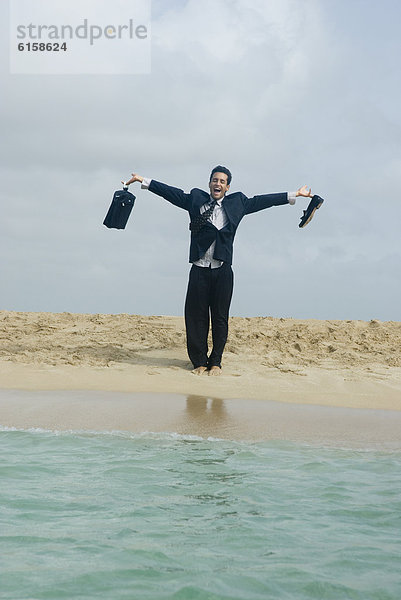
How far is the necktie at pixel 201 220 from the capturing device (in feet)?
25.7

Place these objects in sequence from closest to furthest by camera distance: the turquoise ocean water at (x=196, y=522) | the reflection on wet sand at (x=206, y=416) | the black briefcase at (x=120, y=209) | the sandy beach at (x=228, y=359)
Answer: the turquoise ocean water at (x=196, y=522) → the reflection on wet sand at (x=206, y=416) → the sandy beach at (x=228, y=359) → the black briefcase at (x=120, y=209)

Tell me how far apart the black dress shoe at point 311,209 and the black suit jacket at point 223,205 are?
310mm

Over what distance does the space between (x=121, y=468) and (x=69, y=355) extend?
190 inches

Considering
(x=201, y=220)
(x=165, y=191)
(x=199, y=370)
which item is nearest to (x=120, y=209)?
(x=165, y=191)

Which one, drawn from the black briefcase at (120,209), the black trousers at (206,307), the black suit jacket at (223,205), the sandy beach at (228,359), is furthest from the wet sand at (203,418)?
the black briefcase at (120,209)

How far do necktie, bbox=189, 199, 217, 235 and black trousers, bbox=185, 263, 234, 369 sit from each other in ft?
1.46

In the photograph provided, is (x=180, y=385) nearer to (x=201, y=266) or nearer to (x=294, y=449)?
(x=201, y=266)

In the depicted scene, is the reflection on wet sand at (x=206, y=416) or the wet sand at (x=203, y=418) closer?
the wet sand at (x=203, y=418)

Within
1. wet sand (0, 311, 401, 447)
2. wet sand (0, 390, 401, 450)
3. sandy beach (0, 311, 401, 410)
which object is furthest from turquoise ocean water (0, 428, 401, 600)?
sandy beach (0, 311, 401, 410)

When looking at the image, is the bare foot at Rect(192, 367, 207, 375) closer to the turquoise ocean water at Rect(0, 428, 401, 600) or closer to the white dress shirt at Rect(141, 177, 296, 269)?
the white dress shirt at Rect(141, 177, 296, 269)

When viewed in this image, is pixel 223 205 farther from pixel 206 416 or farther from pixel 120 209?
pixel 206 416

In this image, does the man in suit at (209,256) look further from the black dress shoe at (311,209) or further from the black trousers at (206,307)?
the black dress shoe at (311,209)

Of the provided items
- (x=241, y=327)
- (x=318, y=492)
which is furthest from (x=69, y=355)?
(x=318, y=492)

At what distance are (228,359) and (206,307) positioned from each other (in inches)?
38.3
